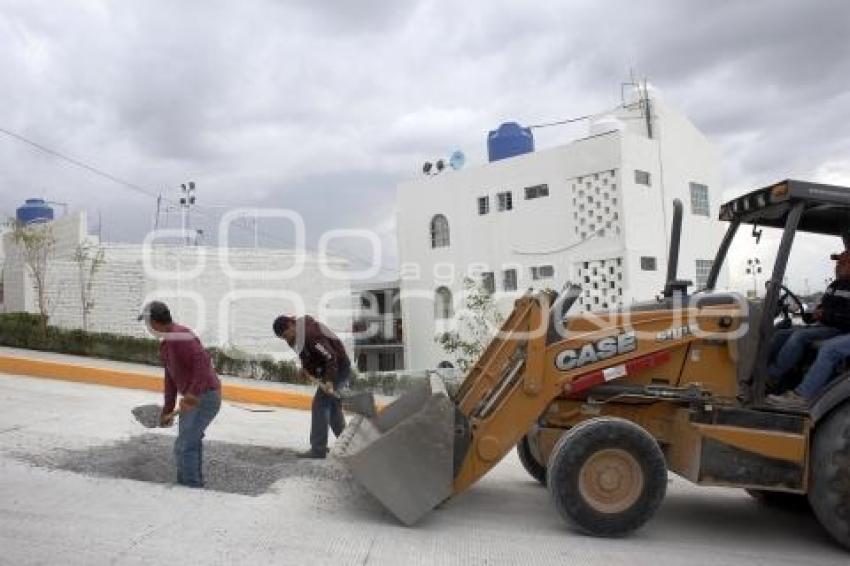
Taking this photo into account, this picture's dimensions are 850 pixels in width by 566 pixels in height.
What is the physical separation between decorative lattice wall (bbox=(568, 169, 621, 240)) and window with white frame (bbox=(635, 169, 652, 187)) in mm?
780

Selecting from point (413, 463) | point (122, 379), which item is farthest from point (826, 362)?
point (122, 379)

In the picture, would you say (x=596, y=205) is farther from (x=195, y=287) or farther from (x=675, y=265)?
(x=675, y=265)

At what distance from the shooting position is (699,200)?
86.2 ft

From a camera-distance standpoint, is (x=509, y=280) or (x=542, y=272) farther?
(x=509, y=280)

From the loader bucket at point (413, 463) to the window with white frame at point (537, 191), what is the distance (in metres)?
19.8

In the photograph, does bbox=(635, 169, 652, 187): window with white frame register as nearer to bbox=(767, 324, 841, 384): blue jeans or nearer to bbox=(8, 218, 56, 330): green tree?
bbox=(8, 218, 56, 330): green tree

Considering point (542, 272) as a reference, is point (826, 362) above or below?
below

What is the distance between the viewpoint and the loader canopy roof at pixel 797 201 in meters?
6.16

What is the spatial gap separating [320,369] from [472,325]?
17906 mm

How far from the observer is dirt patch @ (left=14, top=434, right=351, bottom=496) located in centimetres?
684

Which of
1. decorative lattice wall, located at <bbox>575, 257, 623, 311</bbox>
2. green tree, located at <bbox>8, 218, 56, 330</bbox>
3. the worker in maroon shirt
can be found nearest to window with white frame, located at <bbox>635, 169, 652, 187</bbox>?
decorative lattice wall, located at <bbox>575, 257, 623, 311</bbox>

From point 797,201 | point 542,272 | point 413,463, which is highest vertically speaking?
point 542,272

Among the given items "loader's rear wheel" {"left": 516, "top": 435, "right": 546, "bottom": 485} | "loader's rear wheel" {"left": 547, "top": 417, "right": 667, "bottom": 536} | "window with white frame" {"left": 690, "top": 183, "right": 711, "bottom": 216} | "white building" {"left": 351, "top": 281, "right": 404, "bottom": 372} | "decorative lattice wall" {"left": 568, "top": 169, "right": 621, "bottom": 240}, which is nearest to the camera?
"loader's rear wheel" {"left": 547, "top": 417, "right": 667, "bottom": 536}

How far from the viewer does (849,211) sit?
21.1 feet
